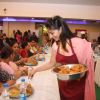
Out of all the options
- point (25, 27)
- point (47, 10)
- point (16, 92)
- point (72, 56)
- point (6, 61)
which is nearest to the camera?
point (16, 92)

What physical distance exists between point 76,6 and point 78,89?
7411 millimetres

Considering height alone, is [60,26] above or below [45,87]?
above

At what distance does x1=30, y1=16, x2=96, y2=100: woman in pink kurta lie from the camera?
208 centimetres

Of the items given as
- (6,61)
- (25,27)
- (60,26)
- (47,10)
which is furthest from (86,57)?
(25,27)

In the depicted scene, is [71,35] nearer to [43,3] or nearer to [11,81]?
[11,81]

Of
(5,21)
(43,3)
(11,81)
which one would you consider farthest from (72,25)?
(11,81)

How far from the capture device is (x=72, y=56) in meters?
2.11

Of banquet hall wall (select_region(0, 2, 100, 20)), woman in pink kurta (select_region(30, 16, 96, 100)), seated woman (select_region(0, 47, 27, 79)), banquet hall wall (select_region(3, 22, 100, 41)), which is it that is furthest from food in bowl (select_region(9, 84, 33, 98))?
banquet hall wall (select_region(3, 22, 100, 41))

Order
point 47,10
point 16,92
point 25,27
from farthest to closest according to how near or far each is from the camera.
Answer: point 25,27 < point 47,10 < point 16,92

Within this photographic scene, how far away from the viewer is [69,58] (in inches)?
83.9

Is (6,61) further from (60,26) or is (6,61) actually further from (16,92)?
(60,26)

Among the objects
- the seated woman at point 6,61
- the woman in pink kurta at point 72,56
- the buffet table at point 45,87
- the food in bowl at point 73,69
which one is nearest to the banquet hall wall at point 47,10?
the buffet table at point 45,87

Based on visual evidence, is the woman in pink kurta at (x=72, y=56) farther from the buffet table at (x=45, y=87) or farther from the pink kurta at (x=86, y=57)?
the buffet table at (x=45, y=87)

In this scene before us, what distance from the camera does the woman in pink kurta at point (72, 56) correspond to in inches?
81.9
